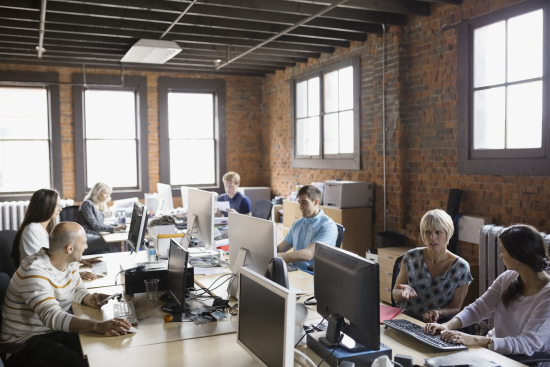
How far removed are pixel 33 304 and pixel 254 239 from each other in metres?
1.26

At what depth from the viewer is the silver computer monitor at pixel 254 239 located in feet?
9.41

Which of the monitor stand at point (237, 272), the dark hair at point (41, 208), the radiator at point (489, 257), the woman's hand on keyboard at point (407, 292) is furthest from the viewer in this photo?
the radiator at point (489, 257)

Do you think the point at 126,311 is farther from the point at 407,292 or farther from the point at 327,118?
the point at 327,118

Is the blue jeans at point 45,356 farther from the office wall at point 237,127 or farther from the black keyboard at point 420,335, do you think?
the office wall at point 237,127

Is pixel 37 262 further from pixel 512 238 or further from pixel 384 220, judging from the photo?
pixel 384 220

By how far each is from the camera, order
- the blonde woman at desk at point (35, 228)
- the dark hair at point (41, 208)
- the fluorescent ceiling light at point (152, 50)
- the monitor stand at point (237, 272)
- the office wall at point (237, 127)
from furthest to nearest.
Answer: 1. the office wall at point (237, 127)
2. the fluorescent ceiling light at point (152, 50)
3. the dark hair at point (41, 208)
4. the blonde woman at desk at point (35, 228)
5. the monitor stand at point (237, 272)

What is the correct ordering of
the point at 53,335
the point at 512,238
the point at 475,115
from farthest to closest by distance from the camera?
the point at 475,115, the point at 53,335, the point at 512,238

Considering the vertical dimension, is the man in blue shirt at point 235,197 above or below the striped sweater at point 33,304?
above

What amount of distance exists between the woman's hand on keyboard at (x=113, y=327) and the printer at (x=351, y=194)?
368cm

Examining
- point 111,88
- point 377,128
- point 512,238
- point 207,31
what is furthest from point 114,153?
point 512,238

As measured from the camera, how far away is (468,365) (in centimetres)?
206

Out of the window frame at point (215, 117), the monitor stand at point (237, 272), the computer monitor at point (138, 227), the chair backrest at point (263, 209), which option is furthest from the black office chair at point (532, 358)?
the window frame at point (215, 117)

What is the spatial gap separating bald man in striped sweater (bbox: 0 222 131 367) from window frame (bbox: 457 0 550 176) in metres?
3.38

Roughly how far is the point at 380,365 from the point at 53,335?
1.89m
